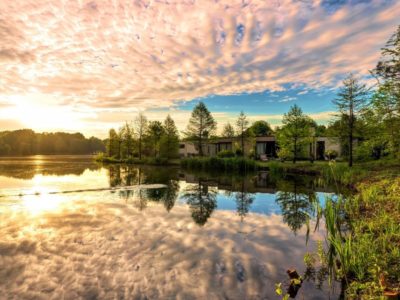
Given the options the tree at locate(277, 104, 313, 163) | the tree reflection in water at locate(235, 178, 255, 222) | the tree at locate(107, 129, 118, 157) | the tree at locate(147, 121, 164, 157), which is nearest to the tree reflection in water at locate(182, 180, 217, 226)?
the tree reflection in water at locate(235, 178, 255, 222)

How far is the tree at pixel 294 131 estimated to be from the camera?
3394 centimetres

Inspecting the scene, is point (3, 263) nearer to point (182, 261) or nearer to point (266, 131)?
point (182, 261)

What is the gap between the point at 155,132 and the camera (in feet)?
195

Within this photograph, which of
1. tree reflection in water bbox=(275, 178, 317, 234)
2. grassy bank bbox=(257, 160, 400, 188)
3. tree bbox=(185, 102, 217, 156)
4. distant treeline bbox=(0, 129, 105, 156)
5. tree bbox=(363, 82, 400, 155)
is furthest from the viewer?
distant treeline bbox=(0, 129, 105, 156)

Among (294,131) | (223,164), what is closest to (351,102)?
(294,131)

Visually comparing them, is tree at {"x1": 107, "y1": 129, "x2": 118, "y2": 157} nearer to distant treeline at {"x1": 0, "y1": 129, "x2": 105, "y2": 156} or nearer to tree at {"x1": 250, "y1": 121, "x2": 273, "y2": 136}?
tree at {"x1": 250, "y1": 121, "x2": 273, "y2": 136}

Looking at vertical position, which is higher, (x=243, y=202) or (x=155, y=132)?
(x=155, y=132)

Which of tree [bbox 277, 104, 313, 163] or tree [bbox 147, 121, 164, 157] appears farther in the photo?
tree [bbox 147, 121, 164, 157]

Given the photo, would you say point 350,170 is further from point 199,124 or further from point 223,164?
point 199,124

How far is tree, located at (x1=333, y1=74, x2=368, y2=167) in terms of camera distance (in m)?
25.8

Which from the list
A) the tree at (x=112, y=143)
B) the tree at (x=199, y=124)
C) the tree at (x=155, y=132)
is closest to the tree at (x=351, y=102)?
the tree at (x=199, y=124)

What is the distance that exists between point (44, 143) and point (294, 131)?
480 ft

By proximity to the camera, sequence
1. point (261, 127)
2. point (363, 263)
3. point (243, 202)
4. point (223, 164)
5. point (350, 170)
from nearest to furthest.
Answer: point (363, 263)
point (243, 202)
point (350, 170)
point (223, 164)
point (261, 127)

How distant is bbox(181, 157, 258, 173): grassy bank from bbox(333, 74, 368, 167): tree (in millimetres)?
11999
